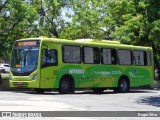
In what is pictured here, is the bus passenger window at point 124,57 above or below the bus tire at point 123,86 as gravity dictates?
above

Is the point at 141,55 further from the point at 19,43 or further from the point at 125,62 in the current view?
the point at 19,43

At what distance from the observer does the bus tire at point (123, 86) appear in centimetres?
2647

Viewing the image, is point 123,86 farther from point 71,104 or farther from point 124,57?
point 71,104

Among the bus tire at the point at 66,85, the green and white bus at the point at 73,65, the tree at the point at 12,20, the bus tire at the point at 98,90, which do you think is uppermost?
the tree at the point at 12,20

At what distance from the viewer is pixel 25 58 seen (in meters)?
22.3

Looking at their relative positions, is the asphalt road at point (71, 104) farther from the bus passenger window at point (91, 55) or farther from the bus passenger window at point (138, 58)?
the bus passenger window at point (138, 58)

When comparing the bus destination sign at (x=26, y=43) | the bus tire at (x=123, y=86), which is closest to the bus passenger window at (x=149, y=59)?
the bus tire at (x=123, y=86)

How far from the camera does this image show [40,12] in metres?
38.8

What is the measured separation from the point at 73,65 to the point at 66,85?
115 cm

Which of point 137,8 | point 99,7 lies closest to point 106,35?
point 99,7

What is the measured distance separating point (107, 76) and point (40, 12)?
15.1 metres

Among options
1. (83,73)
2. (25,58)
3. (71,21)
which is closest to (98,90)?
(83,73)

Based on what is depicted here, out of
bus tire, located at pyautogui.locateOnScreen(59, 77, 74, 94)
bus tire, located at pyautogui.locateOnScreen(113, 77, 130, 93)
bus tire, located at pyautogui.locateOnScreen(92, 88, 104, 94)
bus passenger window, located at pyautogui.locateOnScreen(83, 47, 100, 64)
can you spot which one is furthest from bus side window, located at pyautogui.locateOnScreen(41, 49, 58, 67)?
bus tire, located at pyautogui.locateOnScreen(113, 77, 130, 93)

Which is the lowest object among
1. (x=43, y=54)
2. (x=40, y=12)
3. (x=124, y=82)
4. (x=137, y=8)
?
(x=124, y=82)
